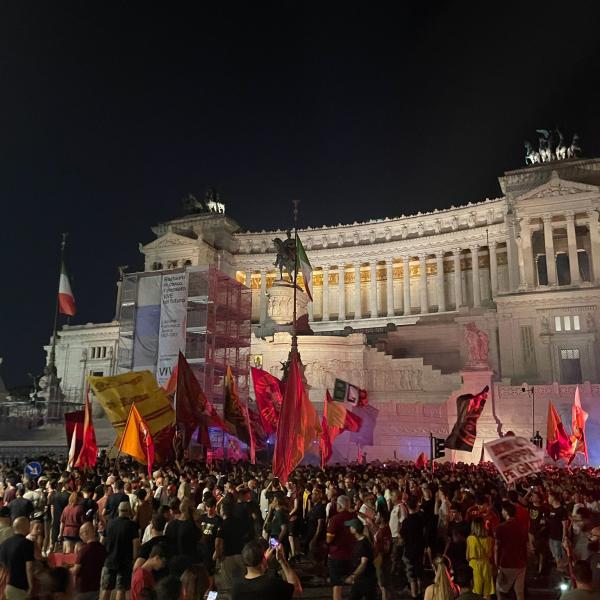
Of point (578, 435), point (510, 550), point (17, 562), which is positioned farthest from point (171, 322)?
point (17, 562)

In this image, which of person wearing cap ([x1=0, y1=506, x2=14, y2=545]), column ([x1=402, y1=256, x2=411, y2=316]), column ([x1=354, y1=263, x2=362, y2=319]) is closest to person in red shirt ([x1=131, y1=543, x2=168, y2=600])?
person wearing cap ([x1=0, y1=506, x2=14, y2=545])

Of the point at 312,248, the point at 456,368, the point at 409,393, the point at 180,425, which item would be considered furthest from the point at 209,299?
the point at 312,248

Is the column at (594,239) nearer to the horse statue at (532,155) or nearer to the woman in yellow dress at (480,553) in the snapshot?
the horse statue at (532,155)

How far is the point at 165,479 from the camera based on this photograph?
15609mm

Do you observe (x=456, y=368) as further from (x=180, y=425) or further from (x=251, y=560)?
(x=251, y=560)

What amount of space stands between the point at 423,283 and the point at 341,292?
11142 millimetres

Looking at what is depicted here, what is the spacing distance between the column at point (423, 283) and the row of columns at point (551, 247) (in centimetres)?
1414

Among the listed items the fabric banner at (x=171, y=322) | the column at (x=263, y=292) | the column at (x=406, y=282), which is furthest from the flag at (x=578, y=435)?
the column at (x=263, y=292)

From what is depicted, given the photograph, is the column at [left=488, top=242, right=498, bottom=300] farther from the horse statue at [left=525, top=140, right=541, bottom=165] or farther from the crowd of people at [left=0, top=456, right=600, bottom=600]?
the crowd of people at [left=0, top=456, right=600, bottom=600]

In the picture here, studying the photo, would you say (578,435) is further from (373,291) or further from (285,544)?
(373,291)

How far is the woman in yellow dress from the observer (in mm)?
8773

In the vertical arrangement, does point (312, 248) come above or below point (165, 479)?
above

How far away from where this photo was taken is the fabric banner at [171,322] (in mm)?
43178

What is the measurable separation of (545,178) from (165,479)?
58778 mm
